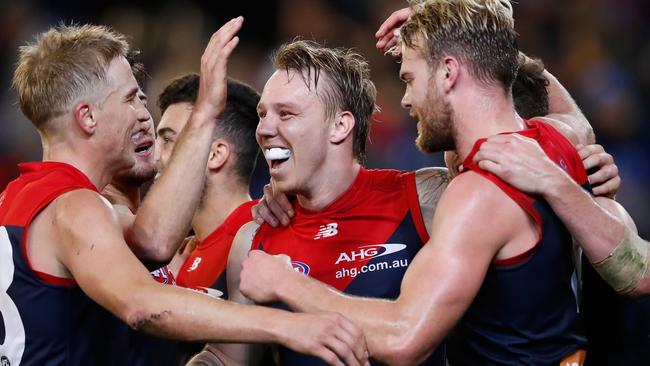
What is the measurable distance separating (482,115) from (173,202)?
1.30 meters

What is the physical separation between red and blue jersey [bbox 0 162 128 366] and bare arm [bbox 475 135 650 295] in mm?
1633

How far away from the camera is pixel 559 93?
4703mm

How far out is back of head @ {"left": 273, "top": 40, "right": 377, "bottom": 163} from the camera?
178 inches

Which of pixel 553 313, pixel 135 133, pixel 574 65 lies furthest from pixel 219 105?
pixel 574 65

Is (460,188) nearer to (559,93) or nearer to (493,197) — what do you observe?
(493,197)

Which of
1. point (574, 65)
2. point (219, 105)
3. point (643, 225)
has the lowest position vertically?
point (643, 225)

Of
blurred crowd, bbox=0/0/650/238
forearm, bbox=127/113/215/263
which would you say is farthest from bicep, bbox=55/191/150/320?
blurred crowd, bbox=0/0/650/238

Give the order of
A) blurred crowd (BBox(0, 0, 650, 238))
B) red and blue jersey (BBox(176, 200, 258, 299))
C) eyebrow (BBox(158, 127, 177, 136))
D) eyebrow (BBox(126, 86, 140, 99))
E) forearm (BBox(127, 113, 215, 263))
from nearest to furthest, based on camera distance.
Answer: forearm (BBox(127, 113, 215, 263)) → eyebrow (BBox(126, 86, 140, 99)) → red and blue jersey (BBox(176, 200, 258, 299)) → eyebrow (BBox(158, 127, 177, 136)) → blurred crowd (BBox(0, 0, 650, 238))

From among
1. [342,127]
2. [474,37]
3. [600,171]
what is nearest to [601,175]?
[600,171]

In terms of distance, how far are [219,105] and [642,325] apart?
7.40ft

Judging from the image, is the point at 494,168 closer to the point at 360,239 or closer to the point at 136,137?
the point at 360,239

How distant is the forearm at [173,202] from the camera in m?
3.85

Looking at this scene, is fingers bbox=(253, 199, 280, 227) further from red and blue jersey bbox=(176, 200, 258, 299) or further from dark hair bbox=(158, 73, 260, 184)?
dark hair bbox=(158, 73, 260, 184)

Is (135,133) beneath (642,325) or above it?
above
